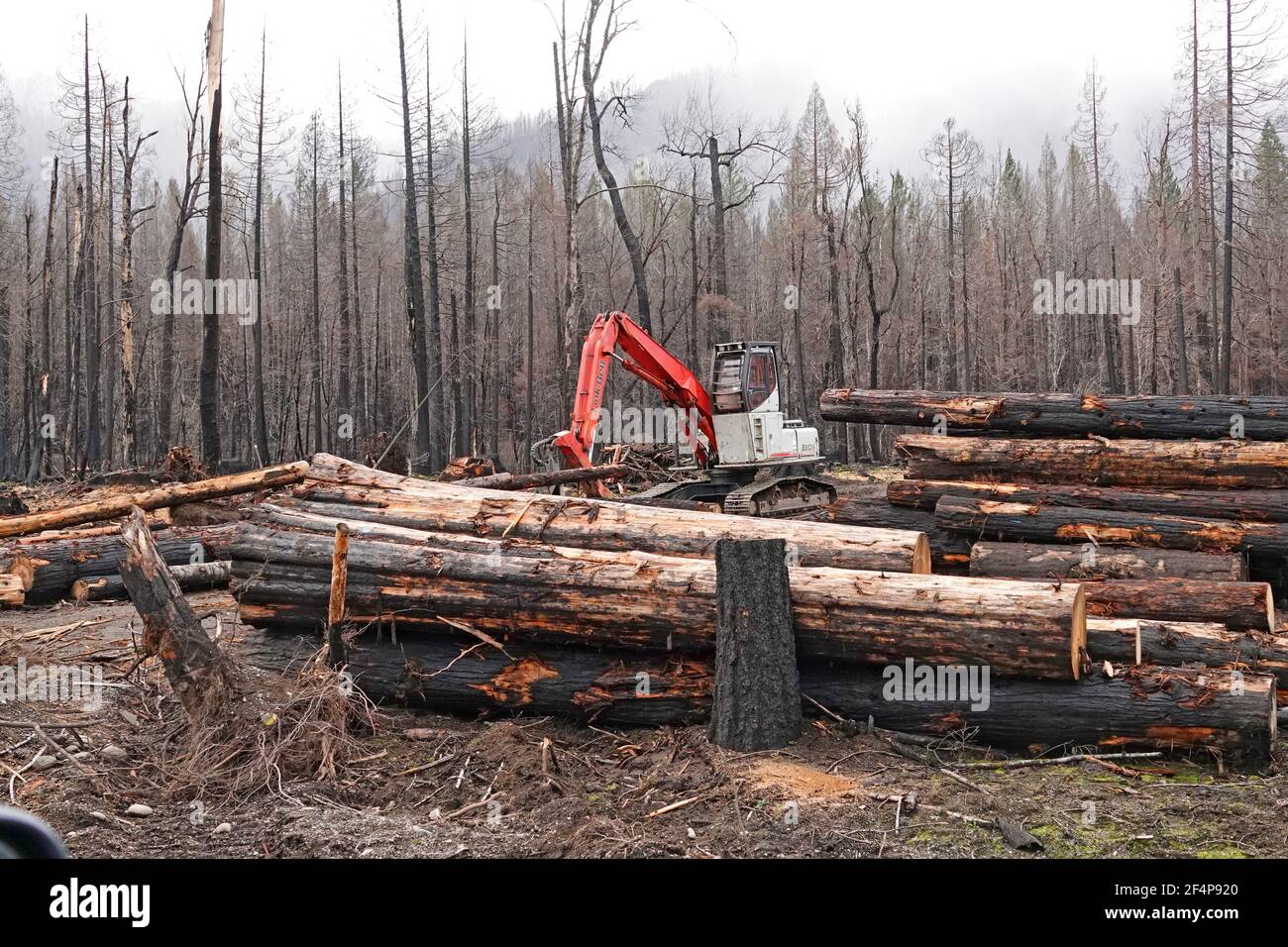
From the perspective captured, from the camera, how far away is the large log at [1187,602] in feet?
25.6

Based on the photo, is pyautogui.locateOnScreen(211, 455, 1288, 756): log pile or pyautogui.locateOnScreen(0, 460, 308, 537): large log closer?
pyautogui.locateOnScreen(211, 455, 1288, 756): log pile

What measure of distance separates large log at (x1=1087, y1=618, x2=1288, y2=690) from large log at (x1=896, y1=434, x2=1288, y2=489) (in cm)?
535

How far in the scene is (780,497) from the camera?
16.9 metres

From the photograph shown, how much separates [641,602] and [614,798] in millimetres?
1433

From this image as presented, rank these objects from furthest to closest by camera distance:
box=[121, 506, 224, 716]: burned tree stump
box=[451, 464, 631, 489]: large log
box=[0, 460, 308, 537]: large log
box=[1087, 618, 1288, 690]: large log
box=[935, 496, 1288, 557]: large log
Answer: box=[451, 464, 631, 489]: large log → box=[0, 460, 308, 537]: large log → box=[935, 496, 1288, 557]: large log → box=[1087, 618, 1288, 690]: large log → box=[121, 506, 224, 716]: burned tree stump

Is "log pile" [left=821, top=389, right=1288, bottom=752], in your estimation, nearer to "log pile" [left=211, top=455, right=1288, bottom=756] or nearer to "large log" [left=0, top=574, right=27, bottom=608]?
"log pile" [left=211, top=455, right=1288, bottom=756]

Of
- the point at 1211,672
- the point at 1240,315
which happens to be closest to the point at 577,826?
the point at 1211,672

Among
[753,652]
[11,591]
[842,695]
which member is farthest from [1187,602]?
[11,591]

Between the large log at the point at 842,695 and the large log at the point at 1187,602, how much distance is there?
1610 mm

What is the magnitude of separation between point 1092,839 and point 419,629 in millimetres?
4722

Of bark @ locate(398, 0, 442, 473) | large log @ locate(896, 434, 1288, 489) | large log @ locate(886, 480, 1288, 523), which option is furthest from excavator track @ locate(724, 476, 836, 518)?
bark @ locate(398, 0, 442, 473)

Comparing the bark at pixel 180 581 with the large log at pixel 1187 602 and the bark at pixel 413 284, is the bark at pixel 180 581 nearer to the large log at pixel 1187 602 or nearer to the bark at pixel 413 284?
the large log at pixel 1187 602

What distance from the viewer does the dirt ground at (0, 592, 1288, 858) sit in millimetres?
5129
